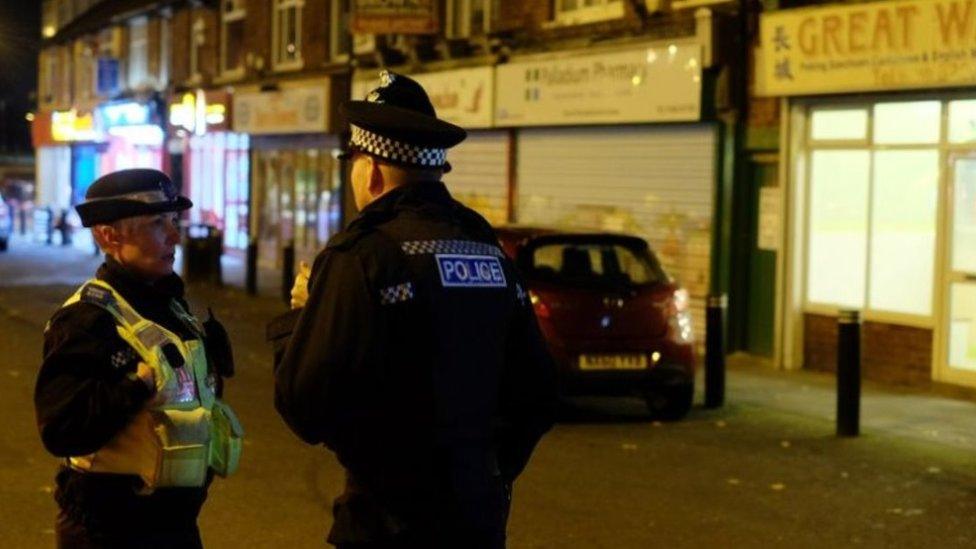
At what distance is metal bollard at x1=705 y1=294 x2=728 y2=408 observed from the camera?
1245 cm

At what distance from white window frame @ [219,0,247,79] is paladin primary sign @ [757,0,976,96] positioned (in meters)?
16.9

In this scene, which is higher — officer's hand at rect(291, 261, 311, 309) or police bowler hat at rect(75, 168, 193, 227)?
police bowler hat at rect(75, 168, 193, 227)

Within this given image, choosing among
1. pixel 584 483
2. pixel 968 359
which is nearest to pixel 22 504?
pixel 584 483

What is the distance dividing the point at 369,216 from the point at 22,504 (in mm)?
5656

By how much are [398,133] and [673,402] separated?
8831mm

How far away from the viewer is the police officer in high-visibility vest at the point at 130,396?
3859 millimetres

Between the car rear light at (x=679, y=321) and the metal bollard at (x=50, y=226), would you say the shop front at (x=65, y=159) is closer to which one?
the metal bollard at (x=50, y=226)

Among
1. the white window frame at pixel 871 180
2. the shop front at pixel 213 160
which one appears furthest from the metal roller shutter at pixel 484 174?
the shop front at pixel 213 160

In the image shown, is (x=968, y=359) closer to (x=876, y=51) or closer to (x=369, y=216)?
(x=876, y=51)

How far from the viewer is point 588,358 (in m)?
11.3

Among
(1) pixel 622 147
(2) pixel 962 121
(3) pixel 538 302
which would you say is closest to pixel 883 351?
(2) pixel 962 121

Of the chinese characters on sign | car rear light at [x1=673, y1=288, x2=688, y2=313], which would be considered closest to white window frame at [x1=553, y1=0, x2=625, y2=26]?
the chinese characters on sign

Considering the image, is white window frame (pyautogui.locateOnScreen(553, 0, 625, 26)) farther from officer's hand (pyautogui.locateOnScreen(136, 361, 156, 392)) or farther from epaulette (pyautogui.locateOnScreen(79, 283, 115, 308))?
officer's hand (pyautogui.locateOnScreen(136, 361, 156, 392))

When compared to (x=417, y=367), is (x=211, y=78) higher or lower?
higher
